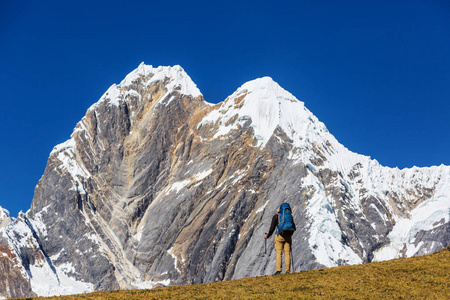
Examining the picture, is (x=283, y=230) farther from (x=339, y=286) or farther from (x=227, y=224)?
(x=227, y=224)

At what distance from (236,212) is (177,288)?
142365 millimetres

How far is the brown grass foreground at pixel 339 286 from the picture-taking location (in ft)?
97.6

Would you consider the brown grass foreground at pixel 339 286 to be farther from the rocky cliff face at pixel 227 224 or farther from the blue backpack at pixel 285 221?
the rocky cliff face at pixel 227 224

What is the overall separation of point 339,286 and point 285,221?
17.0 feet

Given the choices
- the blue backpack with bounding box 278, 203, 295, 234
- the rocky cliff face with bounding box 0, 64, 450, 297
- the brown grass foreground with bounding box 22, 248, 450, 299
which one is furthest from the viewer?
→ the rocky cliff face with bounding box 0, 64, 450, 297

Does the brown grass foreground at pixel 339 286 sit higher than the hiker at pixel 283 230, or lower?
lower

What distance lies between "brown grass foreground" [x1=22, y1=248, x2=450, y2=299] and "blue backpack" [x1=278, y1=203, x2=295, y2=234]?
8.07ft

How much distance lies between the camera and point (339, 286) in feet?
103

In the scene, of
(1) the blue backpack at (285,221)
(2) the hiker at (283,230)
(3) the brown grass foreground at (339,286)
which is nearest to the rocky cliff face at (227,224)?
(2) the hiker at (283,230)

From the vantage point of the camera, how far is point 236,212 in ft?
579

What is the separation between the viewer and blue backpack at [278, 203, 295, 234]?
115ft

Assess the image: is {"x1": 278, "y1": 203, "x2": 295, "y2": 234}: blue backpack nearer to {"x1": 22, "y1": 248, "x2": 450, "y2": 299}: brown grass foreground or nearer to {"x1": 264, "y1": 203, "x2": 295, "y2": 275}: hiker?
{"x1": 264, "y1": 203, "x2": 295, "y2": 275}: hiker

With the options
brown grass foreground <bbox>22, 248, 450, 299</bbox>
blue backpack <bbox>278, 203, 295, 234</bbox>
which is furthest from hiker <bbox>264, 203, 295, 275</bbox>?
brown grass foreground <bbox>22, 248, 450, 299</bbox>

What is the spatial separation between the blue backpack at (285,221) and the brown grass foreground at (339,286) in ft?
8.07
